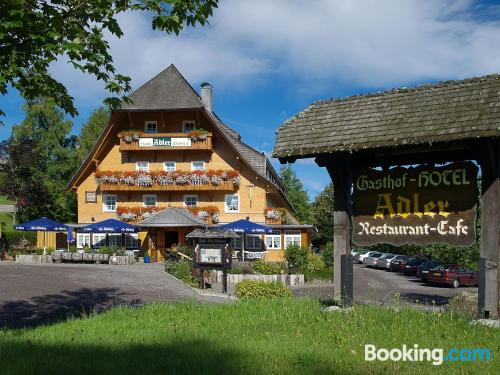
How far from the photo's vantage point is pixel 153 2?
884 centimetres

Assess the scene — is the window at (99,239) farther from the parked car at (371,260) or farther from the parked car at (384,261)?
the parked car at (371,260)

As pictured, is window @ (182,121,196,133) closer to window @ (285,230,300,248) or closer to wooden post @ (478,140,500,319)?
window @ (285,230,300,248)

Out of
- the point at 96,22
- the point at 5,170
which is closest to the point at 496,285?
the point at 96,22

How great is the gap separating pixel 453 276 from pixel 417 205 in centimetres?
2598

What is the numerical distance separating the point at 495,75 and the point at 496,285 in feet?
11.1

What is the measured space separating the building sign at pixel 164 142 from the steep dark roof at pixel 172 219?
474cm

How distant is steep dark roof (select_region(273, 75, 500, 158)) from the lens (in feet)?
28.6

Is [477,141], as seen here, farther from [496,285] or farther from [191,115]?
[191,115]

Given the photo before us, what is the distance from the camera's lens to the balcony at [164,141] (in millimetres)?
40281

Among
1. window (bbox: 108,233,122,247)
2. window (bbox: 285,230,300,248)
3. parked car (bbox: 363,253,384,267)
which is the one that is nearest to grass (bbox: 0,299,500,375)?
window (bbox: 285,230,300,248)

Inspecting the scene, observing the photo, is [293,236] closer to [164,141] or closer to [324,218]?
[164,141]

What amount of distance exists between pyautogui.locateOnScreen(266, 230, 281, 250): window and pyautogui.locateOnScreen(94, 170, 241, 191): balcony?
4481mm

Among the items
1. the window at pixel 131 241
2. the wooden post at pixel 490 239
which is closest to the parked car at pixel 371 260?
the window at pixel 131 241

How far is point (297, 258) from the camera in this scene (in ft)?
109
